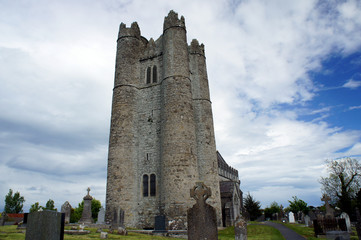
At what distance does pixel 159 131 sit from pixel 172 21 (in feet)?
33.5

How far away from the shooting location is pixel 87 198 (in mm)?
19844

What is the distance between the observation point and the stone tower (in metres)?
18.2

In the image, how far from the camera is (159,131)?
20766mm

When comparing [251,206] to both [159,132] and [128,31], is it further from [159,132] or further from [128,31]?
[128,31]

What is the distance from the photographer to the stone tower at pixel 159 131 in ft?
59.9

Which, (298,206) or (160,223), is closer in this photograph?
(160,223)

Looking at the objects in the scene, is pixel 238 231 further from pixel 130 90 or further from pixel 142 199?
Answer: pixel 130 90

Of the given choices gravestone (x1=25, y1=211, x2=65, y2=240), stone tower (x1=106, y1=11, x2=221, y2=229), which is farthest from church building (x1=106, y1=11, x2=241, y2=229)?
gravestone (x1=25, y1=211, x2=65, y2=240)

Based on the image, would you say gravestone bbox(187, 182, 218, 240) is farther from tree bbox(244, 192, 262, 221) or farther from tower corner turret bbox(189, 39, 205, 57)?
tree bbox(244, 192, 262, 221)

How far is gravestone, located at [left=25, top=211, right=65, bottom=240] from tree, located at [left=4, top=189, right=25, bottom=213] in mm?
47162

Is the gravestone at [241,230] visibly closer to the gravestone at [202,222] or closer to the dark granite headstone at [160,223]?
the gravestone at [202,222]

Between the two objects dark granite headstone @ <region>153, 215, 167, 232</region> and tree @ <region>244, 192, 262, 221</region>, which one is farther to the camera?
tree @ <region>244, 192, 262, 221</region>

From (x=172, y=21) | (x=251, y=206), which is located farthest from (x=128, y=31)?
(x=251, y=206)

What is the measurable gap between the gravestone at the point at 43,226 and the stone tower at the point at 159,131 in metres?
12.1
